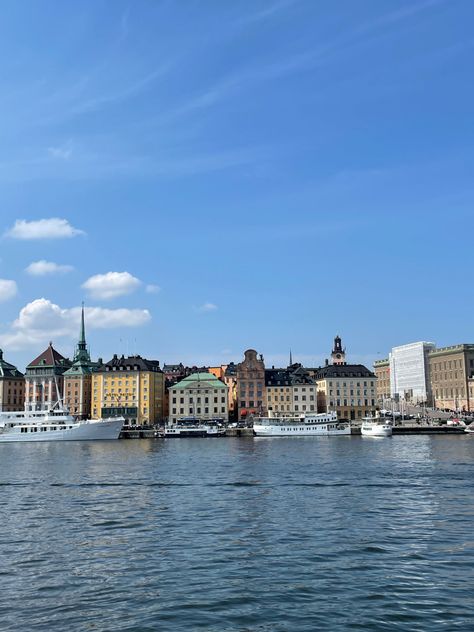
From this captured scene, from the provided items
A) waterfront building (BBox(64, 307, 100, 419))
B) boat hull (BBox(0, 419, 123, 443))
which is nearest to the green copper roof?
waterfront building (BBox(64, 307, 100, 419))

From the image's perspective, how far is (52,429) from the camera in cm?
13712

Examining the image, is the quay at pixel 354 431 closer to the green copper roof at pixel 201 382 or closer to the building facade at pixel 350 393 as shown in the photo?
the green copper roof at pixel 201 382

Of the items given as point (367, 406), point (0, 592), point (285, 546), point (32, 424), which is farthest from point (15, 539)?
point (367, 406)

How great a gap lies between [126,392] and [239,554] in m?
158

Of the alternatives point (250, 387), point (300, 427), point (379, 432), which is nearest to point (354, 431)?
point (379, 432)

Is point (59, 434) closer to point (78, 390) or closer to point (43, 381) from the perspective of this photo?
point (78, 390)

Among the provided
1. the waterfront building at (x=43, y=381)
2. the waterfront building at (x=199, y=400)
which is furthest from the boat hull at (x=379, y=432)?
the waterfront building at (x=43, y=381)

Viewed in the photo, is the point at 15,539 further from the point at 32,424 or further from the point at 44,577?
the point at 32,424

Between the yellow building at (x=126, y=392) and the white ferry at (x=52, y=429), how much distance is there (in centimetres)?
3794

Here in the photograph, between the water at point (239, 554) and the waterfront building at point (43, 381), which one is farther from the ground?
the waterfront building at point (43, 381)

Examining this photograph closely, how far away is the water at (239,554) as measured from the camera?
65.6ft

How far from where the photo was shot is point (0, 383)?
197m

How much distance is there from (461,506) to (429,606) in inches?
777

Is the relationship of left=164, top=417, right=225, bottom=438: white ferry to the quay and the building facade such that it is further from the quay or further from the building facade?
the building facade
